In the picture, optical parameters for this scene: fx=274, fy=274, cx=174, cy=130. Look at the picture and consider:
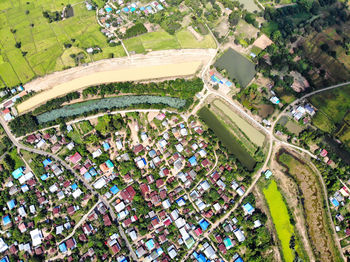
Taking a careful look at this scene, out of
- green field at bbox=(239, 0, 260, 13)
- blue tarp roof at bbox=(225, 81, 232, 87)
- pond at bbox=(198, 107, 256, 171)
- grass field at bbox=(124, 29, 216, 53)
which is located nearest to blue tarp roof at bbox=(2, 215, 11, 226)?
pond at bbox=(198, 107, 256, 171)

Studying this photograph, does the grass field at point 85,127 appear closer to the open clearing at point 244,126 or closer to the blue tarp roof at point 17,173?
the blue tarp roof at point 17,173

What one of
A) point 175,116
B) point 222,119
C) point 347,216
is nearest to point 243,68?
point 222,119

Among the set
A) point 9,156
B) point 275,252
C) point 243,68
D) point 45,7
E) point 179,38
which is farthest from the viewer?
point 45,7

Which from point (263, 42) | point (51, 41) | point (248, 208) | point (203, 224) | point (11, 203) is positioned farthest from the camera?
point (263, 42)

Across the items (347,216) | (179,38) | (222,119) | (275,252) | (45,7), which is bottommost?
(275,252)

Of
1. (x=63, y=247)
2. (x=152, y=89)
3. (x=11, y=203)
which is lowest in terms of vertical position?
(x=63, y=247)

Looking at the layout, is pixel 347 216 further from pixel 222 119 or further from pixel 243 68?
pixel 243 68

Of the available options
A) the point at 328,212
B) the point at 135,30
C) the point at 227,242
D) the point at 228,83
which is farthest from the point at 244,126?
the point at 135,30

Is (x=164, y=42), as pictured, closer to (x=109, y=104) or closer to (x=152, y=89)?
(x=152, y=89)
